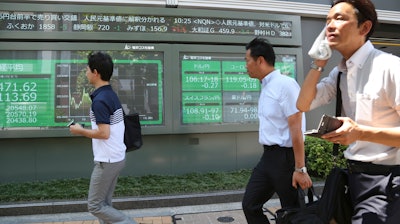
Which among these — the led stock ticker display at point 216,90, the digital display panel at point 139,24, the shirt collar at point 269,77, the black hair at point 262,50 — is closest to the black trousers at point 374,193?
the shirt collar at point 269,77

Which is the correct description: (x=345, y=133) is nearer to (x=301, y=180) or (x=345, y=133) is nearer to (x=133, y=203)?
(x=301, y=180)

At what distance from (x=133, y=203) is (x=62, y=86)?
2.30m

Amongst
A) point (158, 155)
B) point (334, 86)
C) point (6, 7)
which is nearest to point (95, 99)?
point (334, 86)

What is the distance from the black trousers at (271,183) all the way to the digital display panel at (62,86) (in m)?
3.39

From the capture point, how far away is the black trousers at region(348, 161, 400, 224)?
1.57 meters

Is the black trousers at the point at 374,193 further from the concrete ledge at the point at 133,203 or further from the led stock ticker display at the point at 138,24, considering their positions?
the led stock ticker display at the point at 138,24

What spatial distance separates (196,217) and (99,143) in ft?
6.30

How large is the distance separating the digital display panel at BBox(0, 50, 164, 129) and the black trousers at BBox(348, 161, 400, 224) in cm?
460

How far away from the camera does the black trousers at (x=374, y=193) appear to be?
1565 mm

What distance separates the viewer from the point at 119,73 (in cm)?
600

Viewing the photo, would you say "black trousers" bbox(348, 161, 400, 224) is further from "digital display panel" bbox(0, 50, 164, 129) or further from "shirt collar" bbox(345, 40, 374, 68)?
"digital display panel" bbox(0, 50, 164, 129)

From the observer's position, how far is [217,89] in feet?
20.9

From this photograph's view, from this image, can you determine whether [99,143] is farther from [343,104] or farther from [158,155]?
[158,155]

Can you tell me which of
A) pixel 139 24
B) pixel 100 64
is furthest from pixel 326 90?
pixel 139 24
